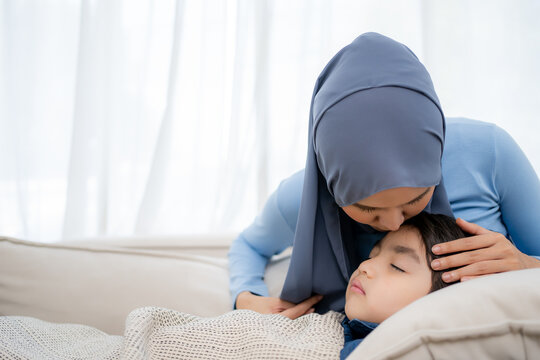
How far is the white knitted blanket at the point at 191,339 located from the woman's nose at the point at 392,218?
0.22m

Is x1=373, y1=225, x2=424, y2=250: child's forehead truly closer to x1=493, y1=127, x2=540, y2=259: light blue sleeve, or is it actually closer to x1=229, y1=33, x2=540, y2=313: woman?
x1=229, y1=33, x2=540, y2=313: woman

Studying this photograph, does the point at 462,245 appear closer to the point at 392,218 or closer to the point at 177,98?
the point at 392,218

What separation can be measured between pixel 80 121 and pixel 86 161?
175mm

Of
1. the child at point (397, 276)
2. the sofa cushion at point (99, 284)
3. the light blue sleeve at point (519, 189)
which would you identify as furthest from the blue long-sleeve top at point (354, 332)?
the light blue sleeve at point (519, 189)

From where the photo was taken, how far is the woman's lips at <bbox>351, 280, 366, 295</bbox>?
36.7 inches

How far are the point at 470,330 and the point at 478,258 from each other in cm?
32

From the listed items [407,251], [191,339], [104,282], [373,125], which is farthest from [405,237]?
[104,282]

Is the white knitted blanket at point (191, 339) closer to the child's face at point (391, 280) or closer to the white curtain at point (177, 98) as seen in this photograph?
the child's face at point (391, 280)

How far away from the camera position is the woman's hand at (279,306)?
3.48 feet

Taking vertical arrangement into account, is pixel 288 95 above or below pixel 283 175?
above

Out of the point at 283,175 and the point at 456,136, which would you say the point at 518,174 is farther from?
the point at 283,175

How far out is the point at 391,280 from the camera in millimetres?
906

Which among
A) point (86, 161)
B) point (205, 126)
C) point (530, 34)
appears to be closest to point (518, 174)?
point (530, 34)

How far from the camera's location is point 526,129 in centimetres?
187
